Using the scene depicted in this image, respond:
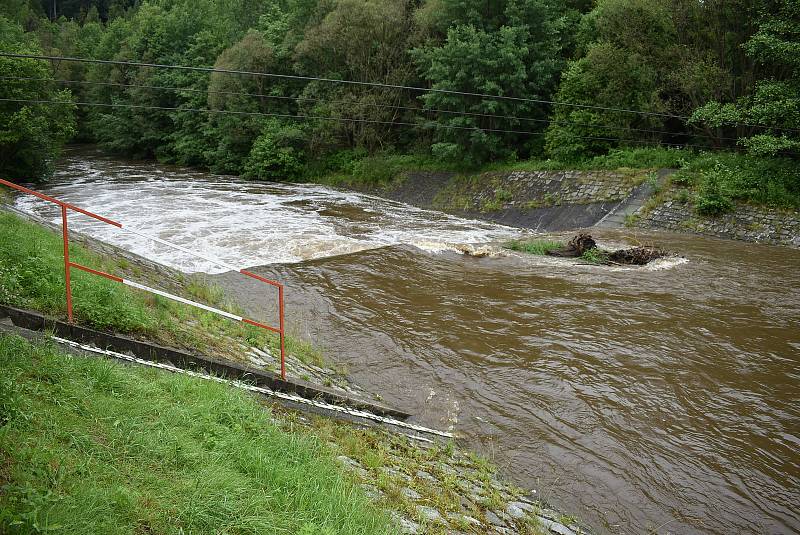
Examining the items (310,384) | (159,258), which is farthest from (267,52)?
(310,384)

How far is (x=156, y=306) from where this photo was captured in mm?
8453

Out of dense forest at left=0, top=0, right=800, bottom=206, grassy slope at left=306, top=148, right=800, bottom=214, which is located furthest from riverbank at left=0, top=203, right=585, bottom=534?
grassy slope at left=306, top=148, right=800, bottom=214

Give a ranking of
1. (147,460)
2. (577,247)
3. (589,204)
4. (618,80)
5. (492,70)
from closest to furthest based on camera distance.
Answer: (147,460) → (577,247) → (589,204) → (618,80) → (492,70)

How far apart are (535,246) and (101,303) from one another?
44.9 ft

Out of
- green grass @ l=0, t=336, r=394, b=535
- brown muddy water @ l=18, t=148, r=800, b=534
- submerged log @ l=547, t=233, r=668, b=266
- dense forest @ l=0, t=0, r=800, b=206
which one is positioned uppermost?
dense forest @ l=0, t=0, r=800, b=206

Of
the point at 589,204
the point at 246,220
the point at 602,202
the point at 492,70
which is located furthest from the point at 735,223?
the point at 246,220

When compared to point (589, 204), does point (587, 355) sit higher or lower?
lower

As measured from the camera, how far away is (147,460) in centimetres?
421

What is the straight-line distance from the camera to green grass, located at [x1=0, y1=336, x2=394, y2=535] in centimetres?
343

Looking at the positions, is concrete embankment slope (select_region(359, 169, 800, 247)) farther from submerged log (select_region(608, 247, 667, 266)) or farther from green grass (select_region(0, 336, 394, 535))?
green grass (select_region(0, 336, 394, 535))

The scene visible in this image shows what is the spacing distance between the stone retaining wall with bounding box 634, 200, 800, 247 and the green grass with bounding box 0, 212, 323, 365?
15.7 meters

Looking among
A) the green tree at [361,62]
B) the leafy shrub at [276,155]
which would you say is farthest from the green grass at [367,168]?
the green tree at [361,62]

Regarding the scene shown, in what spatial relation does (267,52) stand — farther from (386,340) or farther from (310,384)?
(310,384)

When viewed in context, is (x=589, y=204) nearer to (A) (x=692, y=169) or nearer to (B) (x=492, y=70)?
(A) (x=692, y=169)
